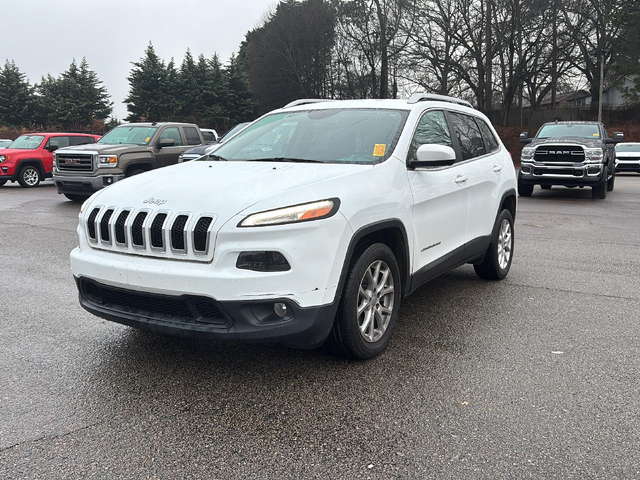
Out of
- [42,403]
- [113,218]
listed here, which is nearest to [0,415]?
[42,403]

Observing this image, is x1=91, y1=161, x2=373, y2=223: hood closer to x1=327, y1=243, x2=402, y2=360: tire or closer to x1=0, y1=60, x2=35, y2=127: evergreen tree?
x1=327, y1=243, x2=402, y2=360: tire

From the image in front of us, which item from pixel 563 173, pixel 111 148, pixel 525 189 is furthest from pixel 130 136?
pixel 563 173

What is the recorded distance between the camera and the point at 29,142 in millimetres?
19734

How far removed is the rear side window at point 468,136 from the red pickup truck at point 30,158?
16.9 meters

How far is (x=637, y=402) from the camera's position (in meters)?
3.42

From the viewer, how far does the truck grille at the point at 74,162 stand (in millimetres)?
13719

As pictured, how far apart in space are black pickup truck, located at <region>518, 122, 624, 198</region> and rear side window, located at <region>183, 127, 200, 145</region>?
28.2ft

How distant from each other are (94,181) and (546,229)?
9428 millimetres

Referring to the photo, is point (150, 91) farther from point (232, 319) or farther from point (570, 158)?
point (232, 319)

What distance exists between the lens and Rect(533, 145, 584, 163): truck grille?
1498 centimetres

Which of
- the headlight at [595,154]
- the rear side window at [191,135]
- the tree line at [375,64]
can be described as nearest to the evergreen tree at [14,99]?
the tree line at [375,64]

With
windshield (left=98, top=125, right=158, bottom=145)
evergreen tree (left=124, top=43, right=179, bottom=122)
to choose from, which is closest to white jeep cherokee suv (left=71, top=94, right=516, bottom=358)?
windshield (left=98, top=125, right=158, bottom=145)

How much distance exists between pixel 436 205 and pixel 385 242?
0.72 metres

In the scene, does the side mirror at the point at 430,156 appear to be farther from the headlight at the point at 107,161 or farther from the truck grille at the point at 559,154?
the truck grille at the point at 559,154
